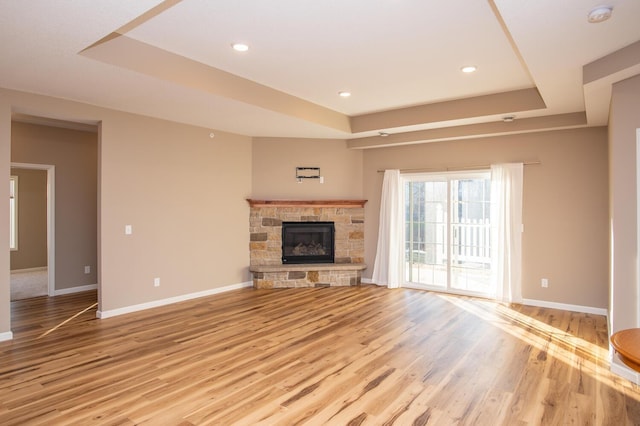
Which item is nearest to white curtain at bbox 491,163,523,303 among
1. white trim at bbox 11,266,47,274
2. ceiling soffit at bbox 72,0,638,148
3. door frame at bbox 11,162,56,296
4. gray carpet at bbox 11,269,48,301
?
ceiling soffit at bbox 72,0,638,148

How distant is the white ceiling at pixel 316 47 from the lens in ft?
8.16

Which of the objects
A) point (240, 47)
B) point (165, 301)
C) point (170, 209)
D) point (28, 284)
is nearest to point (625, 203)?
point (240, 47)

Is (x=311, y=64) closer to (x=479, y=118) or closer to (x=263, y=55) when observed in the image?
(x=263, y=55)

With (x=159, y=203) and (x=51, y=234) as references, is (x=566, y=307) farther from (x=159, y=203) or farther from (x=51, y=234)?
(x=51, y=234)

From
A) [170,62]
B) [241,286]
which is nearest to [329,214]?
[241,286]

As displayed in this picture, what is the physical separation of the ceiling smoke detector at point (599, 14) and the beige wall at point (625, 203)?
0.99m

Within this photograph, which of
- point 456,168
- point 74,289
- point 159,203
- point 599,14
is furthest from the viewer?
point 74,289

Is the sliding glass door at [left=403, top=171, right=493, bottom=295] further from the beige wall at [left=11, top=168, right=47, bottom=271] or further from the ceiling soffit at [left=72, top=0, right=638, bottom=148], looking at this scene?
the beige wall at [left=11, top=168, right=47, bottom=271]

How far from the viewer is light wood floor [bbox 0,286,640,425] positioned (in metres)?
2.61

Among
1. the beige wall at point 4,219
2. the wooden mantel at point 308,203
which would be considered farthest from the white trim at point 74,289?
the wooden mantel at point 308,203

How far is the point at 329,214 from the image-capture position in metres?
6.84

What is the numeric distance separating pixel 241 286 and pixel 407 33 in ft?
15.6

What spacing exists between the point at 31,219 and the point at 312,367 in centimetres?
793

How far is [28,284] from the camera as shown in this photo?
6855 millimetres
